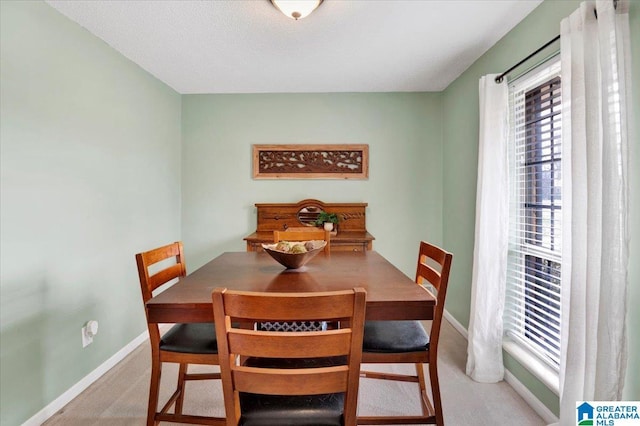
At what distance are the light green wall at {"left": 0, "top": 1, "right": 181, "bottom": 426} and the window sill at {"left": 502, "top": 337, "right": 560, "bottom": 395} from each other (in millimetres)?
2772

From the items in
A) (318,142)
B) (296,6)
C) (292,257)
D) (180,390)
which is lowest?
(180,390)

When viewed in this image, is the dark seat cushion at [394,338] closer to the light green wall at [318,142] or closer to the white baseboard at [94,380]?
the white baseboard at [94,380]

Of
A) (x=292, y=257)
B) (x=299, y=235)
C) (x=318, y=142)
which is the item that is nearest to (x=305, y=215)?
(x=318, y=142)

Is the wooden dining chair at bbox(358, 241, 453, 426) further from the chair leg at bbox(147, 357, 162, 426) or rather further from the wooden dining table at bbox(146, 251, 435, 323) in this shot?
the chair leg at bbox(147, 357, 162, 426)

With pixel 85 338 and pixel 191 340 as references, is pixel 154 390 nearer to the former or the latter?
pixel 191 340

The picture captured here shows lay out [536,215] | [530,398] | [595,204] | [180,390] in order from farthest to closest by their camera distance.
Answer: [536,215]
[530,398]
[180,390]
[595,204]

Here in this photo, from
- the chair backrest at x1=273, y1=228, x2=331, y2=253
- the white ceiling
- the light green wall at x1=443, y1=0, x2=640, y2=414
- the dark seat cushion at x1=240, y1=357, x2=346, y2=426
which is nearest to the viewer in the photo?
the dark seat cushion at x1=240, y1=357, x2=346, y2=426

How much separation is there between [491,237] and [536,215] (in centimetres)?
29

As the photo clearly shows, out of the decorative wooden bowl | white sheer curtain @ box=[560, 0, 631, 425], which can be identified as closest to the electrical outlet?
the decorative wooden bowl

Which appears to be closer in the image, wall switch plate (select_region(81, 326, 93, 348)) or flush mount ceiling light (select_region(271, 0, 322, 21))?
flush mount ceiling light (select_region(271, 0, 322, 21))

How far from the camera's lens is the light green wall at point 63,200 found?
5.24 ft

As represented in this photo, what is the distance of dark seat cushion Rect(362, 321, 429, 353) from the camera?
4.70ft

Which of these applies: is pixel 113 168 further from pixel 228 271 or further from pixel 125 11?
pixel 228 271

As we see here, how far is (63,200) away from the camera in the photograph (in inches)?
75.3
